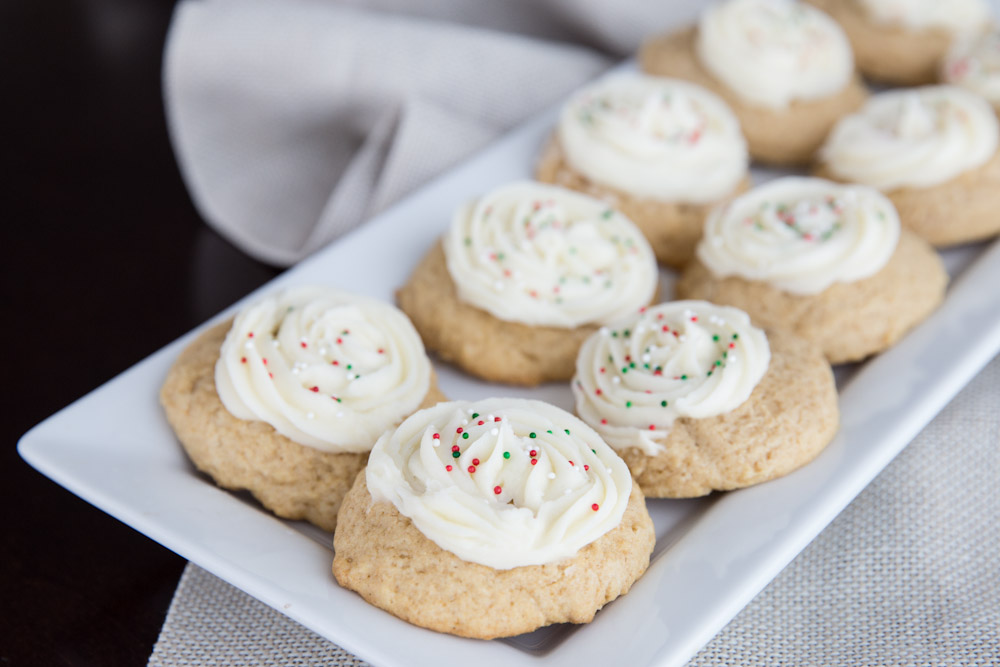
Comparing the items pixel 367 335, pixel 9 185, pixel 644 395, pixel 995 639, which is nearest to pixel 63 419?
pixel 367 335

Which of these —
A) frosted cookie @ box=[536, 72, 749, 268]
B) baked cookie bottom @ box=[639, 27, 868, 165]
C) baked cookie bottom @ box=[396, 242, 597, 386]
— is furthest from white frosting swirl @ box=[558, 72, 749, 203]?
baked cookie bottom @ box=[396, 242, 597, 386]

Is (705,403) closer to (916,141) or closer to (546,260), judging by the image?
(546,260)

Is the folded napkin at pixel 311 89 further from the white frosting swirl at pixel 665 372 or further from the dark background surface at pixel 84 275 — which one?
the white frosting swirl at pixel 665 372

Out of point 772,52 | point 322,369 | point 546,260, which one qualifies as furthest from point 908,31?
point 322,369

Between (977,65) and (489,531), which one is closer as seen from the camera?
(489,531)

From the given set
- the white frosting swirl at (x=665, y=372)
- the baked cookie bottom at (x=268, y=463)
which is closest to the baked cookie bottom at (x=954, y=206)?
the white frosting swirl at (x=665, y=372)

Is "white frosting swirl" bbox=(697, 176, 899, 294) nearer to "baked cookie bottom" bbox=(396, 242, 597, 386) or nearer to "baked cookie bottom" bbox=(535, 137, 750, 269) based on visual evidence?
"baked cookie bottom" bbox=(535, 137, 750, 269)
